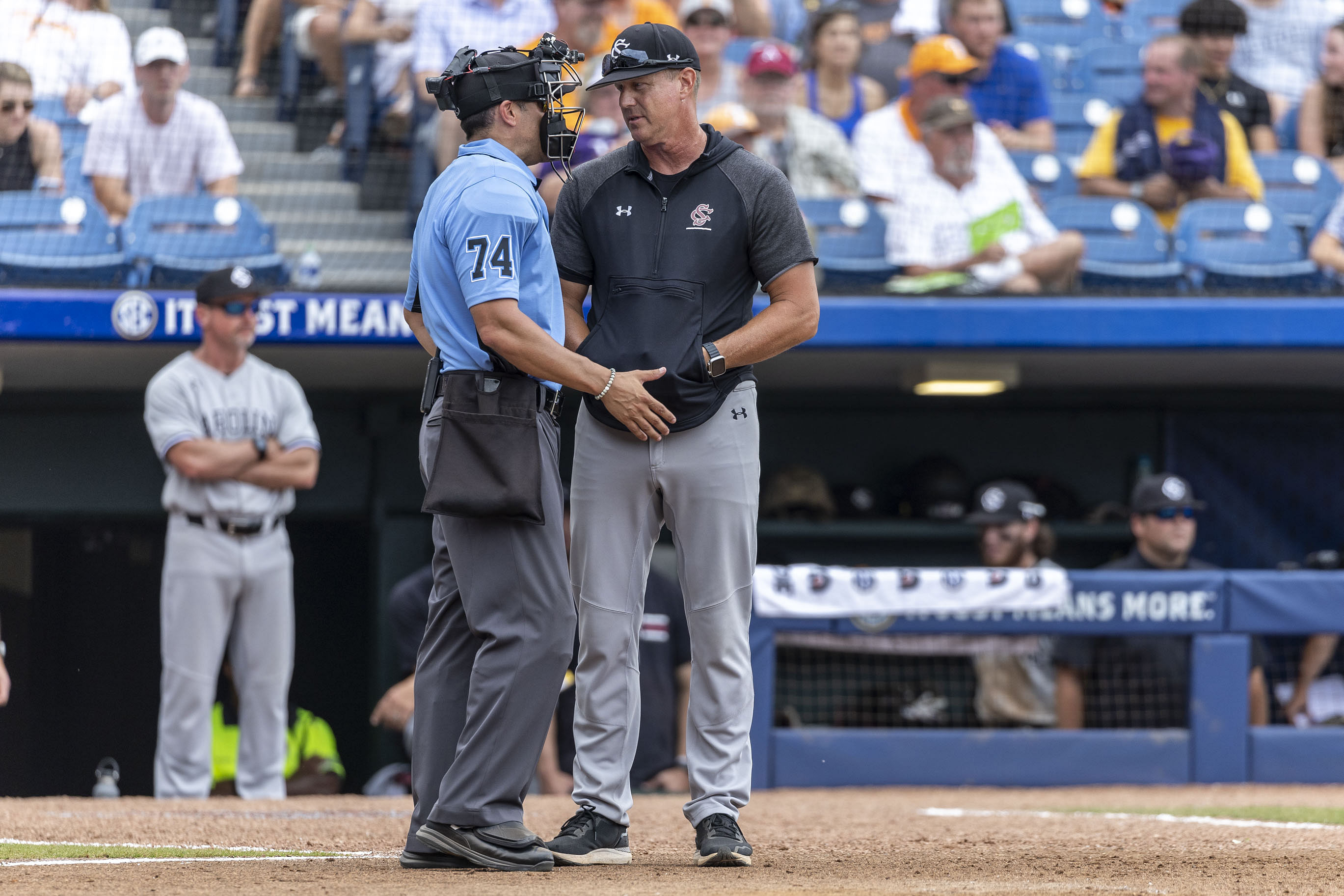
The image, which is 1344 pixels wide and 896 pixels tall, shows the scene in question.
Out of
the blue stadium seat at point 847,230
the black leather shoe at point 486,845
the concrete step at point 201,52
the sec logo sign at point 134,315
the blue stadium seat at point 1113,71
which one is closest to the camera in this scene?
the black leather shoe at point 486,845

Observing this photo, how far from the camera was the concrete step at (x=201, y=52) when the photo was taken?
9188 millimetres

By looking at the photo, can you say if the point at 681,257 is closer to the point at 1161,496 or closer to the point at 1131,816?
the point at 1131,816

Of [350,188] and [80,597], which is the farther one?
[350,188]

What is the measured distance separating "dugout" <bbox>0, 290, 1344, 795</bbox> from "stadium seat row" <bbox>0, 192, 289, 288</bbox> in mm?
283

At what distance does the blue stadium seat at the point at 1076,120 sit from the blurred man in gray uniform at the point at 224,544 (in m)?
4.84

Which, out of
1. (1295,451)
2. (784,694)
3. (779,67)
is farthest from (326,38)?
(1295,451)

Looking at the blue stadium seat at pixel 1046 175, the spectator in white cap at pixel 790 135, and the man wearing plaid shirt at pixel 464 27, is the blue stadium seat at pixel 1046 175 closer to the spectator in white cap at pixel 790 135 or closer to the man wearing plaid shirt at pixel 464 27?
the spectator in white cap at pixel 790 135

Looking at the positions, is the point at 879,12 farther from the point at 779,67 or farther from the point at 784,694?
the point at 784,694

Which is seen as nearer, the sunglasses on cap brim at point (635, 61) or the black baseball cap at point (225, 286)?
the sunglasses on cap brim at point (635, 61)

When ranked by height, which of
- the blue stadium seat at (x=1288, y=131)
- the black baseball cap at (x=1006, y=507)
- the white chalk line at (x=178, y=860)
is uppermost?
the blue stadium seat at (x=1288, y=131)

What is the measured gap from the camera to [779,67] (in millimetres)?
7898

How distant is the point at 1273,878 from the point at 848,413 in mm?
5854

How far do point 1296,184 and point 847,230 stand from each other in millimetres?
2565

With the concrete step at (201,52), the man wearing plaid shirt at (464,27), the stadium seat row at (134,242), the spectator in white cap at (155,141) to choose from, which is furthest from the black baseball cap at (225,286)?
the concrete step at (201,52)
